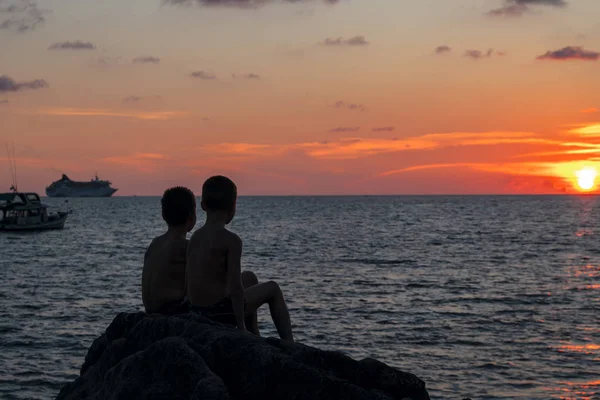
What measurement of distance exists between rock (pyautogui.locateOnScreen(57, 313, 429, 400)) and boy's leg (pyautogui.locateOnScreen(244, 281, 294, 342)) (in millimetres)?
1048

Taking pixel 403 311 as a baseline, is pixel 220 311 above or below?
above

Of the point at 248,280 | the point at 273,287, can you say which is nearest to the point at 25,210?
the point at 248,280

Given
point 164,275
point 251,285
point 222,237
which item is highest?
point 222,237

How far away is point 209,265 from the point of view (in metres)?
6.05

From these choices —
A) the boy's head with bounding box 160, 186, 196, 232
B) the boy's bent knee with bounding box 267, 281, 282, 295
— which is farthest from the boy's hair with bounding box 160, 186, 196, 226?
the boy's bent knee with bounding box 267, 281, 282, 295

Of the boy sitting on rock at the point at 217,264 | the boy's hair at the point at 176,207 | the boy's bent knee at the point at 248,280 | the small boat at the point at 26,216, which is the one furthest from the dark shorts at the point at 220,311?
the small boat at the point at 26,216

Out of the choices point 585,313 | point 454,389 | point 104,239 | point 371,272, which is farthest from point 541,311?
point 104,239

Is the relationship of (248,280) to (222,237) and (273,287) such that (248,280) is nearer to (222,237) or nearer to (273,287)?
(273,287)

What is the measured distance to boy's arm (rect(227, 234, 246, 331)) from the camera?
591cm

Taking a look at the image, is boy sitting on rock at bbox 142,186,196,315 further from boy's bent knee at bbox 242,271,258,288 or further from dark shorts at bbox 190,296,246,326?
boy's bent knee at bbox 242,271,258,288

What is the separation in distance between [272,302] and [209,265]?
76 centimetres

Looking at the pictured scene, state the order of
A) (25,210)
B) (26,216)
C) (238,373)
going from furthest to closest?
1. (26,216)
2. (25,210)
3. (238,373)

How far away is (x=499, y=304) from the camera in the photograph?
30.3m

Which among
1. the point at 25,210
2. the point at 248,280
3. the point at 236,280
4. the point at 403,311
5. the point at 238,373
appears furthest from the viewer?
the point at 25,210
